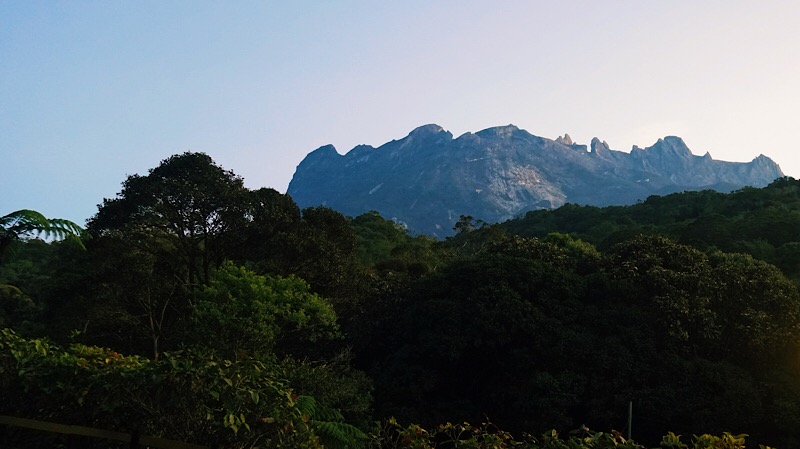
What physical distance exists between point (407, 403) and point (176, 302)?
953 centimetres

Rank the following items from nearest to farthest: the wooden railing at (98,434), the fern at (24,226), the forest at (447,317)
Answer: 1. the wooden railing at (98,434)
2. the fern at (24,226)
3. the forest at (447,317)

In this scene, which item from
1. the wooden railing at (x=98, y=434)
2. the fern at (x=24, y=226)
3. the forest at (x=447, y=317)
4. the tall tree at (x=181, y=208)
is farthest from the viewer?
the tall tree at (x=181, y=208)

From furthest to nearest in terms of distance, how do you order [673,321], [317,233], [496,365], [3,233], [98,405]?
1. [317,233]
2. [496,365]
3. [673,321]
4. [3,233]
5. [98,405]

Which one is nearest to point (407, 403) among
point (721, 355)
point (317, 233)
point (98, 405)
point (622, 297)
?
point (317, 233)

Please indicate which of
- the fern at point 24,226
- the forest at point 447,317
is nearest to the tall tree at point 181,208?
the forest at point 447,317

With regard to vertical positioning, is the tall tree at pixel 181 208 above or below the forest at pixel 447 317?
above

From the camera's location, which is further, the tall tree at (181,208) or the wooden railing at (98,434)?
the tall tree at (181,208)

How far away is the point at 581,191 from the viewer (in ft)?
646

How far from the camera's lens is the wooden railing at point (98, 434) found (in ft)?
15.7

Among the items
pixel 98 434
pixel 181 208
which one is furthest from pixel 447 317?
pixel 98 434

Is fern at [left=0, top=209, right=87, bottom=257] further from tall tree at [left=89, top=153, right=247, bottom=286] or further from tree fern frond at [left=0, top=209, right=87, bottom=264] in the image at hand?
tall tree at [left=89, top=153, right=247, bottom=286]

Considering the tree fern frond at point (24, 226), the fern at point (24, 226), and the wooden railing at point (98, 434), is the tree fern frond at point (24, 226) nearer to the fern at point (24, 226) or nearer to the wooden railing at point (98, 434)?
the fern at point (24, 226)

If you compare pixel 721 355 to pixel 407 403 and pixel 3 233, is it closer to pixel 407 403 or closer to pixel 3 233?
pixel 407 403

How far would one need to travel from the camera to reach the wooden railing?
189 inches
